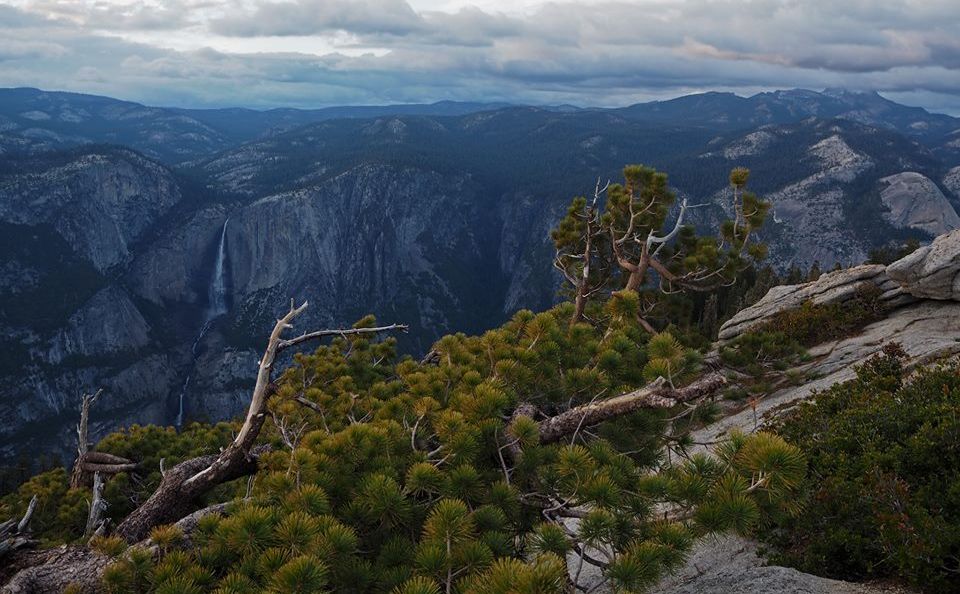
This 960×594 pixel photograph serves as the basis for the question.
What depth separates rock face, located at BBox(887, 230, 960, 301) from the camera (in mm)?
19000

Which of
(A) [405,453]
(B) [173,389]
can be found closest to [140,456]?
(A) [405,453]

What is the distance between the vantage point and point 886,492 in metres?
7.90

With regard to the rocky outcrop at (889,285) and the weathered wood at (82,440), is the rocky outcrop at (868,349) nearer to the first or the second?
the rocky outcrop at (889,285)

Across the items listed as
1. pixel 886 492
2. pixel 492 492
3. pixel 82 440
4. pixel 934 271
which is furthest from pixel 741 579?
pixel 82 440

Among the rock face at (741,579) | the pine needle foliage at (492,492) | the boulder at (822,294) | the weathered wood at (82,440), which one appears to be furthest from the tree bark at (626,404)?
the boulder at (822,294)

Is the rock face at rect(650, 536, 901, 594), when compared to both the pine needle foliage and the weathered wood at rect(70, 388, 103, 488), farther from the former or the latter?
the weathered wood at rect(70, 388, 103, 488)

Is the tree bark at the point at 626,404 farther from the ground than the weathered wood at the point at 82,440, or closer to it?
farther from the ground

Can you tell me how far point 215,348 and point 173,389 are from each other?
19.4 meters

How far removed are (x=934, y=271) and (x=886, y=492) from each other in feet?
50.8

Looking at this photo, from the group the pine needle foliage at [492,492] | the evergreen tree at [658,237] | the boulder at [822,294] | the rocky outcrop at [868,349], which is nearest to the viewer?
the pine needle foliage at [492,492]

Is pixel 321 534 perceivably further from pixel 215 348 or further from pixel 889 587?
pixel 215 348

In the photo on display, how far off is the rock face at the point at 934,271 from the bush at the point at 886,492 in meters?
9.48

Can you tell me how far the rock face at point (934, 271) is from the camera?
19000mm

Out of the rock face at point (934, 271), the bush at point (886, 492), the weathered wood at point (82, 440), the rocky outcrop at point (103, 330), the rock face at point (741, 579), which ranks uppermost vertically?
the rock face at point (934, 271)
